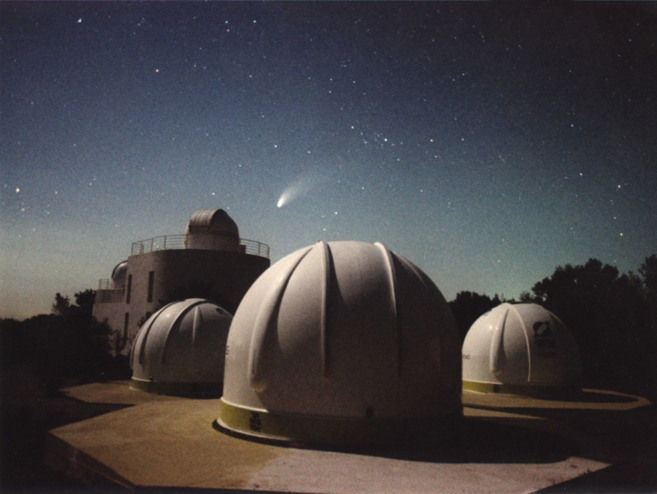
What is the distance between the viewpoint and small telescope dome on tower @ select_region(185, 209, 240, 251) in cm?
3238

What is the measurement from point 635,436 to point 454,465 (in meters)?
6.70

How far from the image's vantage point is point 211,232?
32500mm

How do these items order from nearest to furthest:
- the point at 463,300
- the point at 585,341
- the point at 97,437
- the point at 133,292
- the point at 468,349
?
the point at 97,437
the point at 468,349
the point at 585,341
the point at 133,292
the point at 463,300

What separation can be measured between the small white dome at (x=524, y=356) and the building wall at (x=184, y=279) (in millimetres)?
16217

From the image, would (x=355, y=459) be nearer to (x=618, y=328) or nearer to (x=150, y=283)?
(x=618, y=328)

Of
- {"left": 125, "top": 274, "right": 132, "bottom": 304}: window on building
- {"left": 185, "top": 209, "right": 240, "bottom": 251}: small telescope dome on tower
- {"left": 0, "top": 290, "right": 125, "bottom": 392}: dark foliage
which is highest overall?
{"left": 185, "top": 209, "right": 240, "bottom": 251}: small telescope dome on tower

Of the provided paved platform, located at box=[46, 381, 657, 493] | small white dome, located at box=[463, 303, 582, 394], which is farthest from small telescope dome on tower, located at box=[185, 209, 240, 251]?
paved platform, located at box=[46, 381, 657, 493]

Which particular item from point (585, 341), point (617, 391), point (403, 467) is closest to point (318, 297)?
point (403, 467)

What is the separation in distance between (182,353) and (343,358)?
1097cm

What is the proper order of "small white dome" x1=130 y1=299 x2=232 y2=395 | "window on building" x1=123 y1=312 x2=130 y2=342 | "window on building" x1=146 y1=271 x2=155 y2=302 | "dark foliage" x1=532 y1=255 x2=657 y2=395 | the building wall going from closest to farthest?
"small white dome" x1=130 y1=299 x2=232 y2=395 < "dark foliage" x1=532 y1=255 x2=657 y2=395 < the building wall < "window on building" x1=146 y1=271 x2=155 y2=302 < "window on building" x1=123 y1=312 x2=130 y2=342

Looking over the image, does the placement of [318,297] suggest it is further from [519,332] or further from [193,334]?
[519,332]

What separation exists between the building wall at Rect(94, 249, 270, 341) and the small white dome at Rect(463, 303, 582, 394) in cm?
1622

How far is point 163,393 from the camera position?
59.3 ft

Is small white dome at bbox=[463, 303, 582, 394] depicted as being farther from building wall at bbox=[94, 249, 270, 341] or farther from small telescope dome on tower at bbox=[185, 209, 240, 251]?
small telescope dome on tower at bbox=[185, 209, 240, 251]
